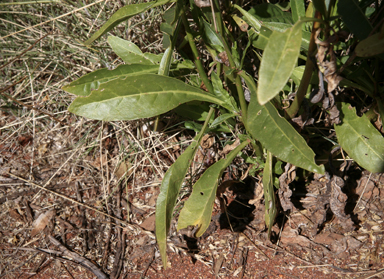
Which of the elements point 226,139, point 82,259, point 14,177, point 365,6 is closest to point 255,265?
point 226,139

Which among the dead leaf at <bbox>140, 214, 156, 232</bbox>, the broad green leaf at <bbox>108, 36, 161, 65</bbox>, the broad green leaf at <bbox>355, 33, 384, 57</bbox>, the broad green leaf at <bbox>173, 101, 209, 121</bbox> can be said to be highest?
the broad green leaf at <bbox>355, 33, 384, 57</bbox>

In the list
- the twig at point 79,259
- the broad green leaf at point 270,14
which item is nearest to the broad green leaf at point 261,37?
the broad green leaf at point 270,14

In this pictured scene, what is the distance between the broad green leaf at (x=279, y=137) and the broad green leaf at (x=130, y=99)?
12.0 inches

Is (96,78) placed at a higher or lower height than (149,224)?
higher

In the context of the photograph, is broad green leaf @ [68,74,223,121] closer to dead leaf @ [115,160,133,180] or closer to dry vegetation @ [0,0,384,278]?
dry vegetation @ [0,0,384,278]

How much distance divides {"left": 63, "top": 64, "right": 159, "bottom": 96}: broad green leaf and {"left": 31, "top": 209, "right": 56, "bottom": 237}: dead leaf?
93 cm

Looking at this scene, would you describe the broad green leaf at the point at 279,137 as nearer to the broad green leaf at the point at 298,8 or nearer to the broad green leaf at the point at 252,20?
the broad green leaf at the point at 252,20

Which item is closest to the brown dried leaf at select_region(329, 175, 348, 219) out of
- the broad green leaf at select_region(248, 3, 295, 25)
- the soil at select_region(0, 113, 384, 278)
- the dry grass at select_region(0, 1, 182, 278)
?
the soil at select_region(0, 113, 384, 278)

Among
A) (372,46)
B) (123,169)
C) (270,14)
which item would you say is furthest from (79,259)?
(372,46)

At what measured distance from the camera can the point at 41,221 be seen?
1.85m

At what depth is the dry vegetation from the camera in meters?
1.54

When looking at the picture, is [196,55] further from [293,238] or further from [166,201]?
[293,238]

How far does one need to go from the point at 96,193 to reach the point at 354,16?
1.54 m

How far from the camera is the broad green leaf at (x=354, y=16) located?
44.5 inches
